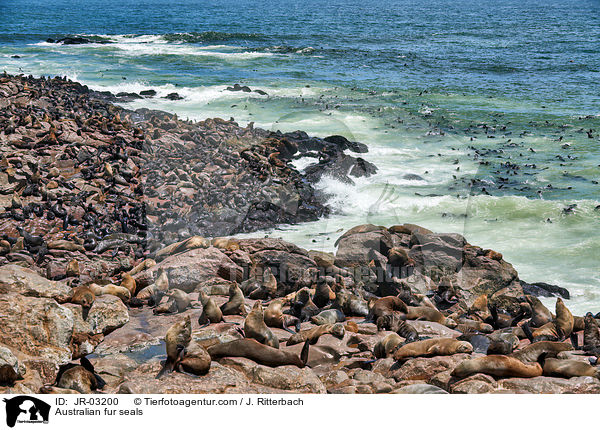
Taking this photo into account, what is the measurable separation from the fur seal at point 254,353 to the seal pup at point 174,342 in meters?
0.40

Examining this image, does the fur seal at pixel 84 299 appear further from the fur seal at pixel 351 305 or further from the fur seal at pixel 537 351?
the fur seal at pixel 537 351

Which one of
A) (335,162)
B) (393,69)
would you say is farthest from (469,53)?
(335,162)

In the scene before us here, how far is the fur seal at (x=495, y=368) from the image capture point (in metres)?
5.34

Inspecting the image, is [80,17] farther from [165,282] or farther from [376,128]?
[165,282]

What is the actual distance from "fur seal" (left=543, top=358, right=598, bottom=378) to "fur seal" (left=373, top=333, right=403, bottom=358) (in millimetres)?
1525

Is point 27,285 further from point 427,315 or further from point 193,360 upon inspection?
point 427,315

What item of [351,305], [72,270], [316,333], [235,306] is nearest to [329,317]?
[351,305]

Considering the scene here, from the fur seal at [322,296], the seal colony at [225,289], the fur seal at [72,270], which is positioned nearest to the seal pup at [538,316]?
the seal colony at [225,289]

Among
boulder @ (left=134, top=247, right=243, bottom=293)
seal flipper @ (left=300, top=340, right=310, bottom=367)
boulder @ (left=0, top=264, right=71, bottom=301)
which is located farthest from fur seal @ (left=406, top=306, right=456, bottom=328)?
boulder @ (left=0, top=264, right=71, bottom=301)

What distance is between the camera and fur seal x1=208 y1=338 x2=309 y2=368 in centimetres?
559
